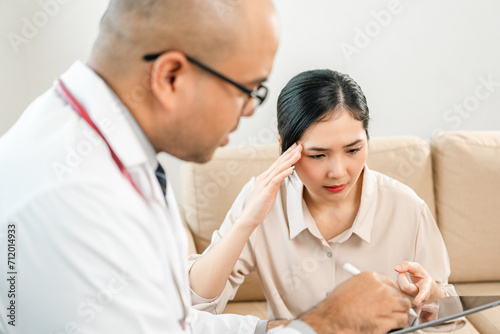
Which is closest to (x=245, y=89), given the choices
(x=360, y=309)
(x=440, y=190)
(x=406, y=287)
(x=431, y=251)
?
(x=360, y=309)

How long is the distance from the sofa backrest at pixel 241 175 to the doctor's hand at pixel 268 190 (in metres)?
0.69

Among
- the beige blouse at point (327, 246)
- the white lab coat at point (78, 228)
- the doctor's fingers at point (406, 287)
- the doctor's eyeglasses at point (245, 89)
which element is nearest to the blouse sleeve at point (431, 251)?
the beige blouse at point (327, 246)

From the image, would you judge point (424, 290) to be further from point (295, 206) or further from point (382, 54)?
point (382, 54)

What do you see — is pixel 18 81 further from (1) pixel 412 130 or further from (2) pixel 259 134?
(1) pixel 412 130

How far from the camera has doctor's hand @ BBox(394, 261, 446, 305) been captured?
1.33 meters

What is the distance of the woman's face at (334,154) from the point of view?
1511mm

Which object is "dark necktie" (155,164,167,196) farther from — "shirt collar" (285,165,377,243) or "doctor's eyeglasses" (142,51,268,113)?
"shirt collar" (285,165,377,243)

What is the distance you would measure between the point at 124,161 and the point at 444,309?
807 mm

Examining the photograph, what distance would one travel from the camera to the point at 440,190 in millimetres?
2283

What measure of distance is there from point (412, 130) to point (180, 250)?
6.62 ft

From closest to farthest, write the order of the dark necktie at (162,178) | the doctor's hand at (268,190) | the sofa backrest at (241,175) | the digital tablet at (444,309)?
the dark necktie at (162,178), the digital tablet at (444,309), the doctor's hand at (268,190), the sofa backrest at (241,175)

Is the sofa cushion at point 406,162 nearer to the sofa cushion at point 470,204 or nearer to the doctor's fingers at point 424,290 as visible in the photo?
the sofa cushion at point 470,204

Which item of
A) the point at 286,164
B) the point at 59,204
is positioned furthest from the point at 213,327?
the point at 59,204

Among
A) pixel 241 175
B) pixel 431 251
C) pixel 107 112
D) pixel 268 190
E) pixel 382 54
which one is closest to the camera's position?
pixel 107 112
